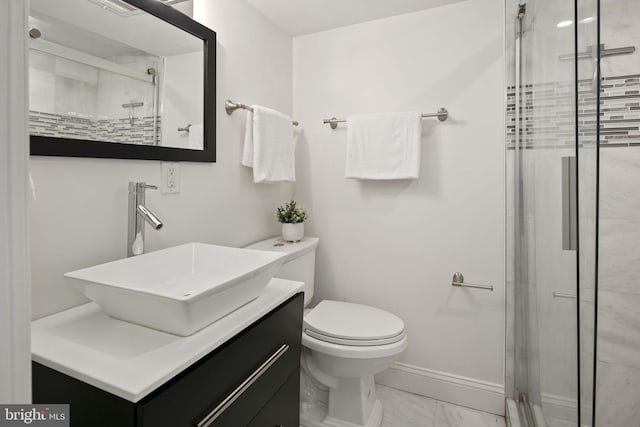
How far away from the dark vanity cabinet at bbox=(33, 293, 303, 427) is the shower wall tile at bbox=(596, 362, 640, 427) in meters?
1.37

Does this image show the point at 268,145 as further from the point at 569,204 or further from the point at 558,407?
the point at 558,407

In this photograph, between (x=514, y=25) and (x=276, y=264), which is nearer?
(x=276, y=264)

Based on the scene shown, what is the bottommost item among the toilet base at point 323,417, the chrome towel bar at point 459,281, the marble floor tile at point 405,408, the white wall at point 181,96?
the marble floor tile at point 405,408

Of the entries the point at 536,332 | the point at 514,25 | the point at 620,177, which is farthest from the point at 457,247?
the point at 514,25

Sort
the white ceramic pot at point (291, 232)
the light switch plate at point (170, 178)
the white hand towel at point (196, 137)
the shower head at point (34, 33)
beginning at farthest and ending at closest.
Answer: the white ceramic pot at point (291, 232) → the white hand towel at point (196, 137) → the light switch plate at point (170, 178) → the shower head at point (34, 33)

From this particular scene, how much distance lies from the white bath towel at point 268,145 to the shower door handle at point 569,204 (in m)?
1.24

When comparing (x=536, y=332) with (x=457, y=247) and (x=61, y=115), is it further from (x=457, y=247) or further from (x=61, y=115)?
(x=61, y=115)

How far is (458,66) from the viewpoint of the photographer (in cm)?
178

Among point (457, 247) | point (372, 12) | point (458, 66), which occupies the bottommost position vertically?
Answer: point (457, 247)

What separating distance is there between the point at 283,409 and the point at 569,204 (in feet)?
3.32

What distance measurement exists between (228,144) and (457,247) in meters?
1.27

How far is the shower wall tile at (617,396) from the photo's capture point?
1.50m

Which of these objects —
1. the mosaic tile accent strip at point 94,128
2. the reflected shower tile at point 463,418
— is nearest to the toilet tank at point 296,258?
the mosaic tile accent strip at point 94,128

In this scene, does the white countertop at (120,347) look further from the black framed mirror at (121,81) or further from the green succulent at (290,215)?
the green succulent at (290,215)
